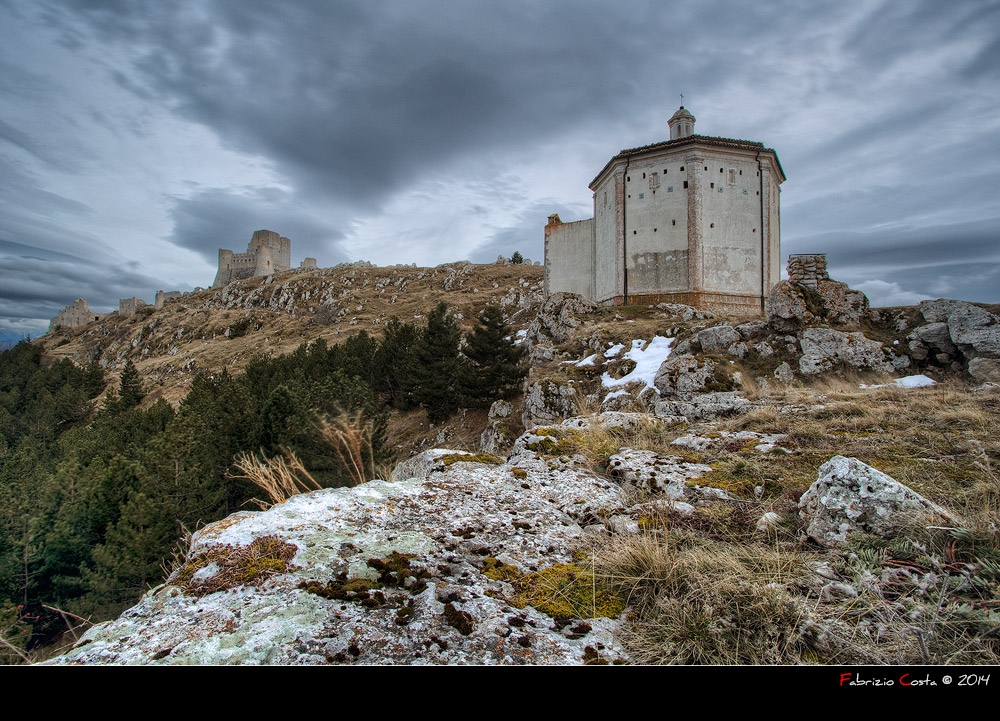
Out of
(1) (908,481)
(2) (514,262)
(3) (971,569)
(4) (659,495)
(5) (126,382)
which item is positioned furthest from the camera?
(2) (514,262)

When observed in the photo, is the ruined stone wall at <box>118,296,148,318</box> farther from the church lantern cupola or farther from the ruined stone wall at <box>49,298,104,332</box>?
the church lantern cupola

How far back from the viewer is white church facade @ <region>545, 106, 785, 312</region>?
28.7m

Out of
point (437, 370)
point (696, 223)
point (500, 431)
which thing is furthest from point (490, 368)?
point (696, 223)

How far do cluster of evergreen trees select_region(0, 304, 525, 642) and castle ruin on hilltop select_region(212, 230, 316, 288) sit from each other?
6729 cm

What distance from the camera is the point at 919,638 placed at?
4.39ft

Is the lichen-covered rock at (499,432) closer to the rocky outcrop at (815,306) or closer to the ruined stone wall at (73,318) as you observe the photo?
the rocky outcrop at (815,306)

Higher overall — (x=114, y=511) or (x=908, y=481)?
(x=908, y=481)

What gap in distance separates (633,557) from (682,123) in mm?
36930

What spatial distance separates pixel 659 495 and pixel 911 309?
1380 cm

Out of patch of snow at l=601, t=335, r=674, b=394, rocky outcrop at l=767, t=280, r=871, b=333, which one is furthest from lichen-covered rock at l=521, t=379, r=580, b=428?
rocky outcrop at l=767, t=280, r=871, b=333

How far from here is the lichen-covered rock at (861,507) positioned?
2.20 metres

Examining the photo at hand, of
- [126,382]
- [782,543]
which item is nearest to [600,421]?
[782,543]

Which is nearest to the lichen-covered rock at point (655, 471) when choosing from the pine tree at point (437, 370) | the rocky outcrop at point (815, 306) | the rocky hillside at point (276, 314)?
the rocky outcrop at point (815, 306)
